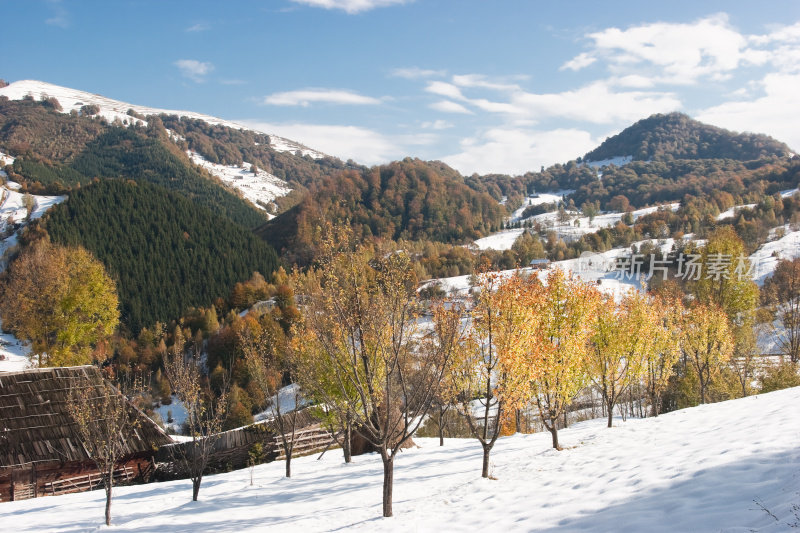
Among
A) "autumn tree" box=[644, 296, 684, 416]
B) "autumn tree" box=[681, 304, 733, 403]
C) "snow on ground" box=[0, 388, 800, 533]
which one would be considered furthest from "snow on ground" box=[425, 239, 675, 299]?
"snow on ground" box=[0, 388, 800, 533]

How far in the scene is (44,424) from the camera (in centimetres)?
1794

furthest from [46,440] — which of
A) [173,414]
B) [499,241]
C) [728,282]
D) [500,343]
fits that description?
[499,241]

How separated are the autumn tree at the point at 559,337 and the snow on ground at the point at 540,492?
173cm

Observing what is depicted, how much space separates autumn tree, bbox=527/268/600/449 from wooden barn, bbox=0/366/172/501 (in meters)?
15.7

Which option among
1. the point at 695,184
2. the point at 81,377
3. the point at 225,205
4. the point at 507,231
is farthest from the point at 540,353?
the point at 695,184

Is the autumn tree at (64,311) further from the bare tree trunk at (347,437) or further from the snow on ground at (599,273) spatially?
the snow on ground at (599,273)

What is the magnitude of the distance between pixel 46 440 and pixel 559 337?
20015 millimetres

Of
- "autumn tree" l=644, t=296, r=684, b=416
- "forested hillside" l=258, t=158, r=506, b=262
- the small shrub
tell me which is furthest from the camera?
"forested hillside" l=258, t=158, r=506, b=262

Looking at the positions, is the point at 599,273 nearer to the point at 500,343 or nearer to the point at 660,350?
the point at 660,350

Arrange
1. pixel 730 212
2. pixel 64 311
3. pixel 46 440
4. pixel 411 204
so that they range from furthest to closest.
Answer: pixel 411 204 → pixel 730 212 → pixel 64 311 → pixel 46 440

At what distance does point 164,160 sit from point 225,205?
50201 millimetres

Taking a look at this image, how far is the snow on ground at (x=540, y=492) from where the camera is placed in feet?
23.7

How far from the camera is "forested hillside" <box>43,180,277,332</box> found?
234ft

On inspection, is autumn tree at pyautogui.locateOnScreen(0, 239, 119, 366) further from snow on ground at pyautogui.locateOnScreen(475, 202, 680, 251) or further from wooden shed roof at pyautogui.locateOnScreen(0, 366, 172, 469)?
snow on ground at pyautogui.locateOnScreen(475, 202, 680, 251)
